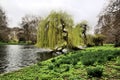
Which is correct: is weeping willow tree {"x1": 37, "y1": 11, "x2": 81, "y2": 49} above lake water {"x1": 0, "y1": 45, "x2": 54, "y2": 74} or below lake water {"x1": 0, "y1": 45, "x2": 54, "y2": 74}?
above

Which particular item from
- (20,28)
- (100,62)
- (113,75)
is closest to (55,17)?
(100,62)

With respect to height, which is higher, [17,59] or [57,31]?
[57,31]

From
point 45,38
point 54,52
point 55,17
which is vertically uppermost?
point 55,17

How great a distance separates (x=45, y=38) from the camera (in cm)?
3047

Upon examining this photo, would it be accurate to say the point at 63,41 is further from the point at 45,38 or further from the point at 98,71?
the point at 98,71

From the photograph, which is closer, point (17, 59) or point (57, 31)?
point (17, 59)

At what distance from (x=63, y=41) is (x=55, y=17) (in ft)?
11.5

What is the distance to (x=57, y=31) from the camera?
3084 cm

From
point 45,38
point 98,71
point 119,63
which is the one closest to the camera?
point 98,71

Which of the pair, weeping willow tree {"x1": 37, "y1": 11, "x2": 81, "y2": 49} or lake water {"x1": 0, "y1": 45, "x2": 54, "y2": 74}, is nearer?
lake water {"x1": 0, "y1": 45, "x2": 54, "y2": 74}

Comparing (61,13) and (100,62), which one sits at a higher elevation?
(61,13)

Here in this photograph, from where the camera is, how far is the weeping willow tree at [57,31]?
3042 centimetres

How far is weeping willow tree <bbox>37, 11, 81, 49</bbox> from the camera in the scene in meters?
30.4

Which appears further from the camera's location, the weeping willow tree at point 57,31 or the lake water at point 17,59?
the weeping willow tree at point 57,31
